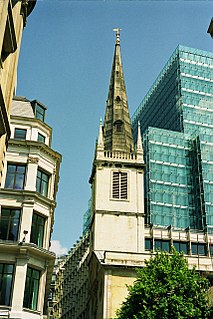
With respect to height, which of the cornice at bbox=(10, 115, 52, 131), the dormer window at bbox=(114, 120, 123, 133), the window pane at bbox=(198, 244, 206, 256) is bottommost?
the window pane at bbox=(198, 244, 206, 256)

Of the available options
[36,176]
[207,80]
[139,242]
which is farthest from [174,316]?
[207,80]

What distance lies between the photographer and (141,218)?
53500mm

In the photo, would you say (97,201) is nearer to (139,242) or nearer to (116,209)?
(116,209)

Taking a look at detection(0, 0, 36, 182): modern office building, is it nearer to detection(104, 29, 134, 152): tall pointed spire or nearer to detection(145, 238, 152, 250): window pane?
detection(104, 29, 134, 152): tall pointed spire

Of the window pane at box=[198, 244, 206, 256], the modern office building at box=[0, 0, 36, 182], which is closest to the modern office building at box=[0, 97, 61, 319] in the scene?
the modern office building at box=[0, 0, 36, 182]

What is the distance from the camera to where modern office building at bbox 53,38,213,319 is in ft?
169

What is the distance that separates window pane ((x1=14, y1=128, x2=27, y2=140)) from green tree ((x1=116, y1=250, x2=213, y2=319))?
14615 millimetres

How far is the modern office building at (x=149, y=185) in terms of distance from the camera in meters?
51.5

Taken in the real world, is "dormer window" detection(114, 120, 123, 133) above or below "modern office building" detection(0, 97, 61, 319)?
above

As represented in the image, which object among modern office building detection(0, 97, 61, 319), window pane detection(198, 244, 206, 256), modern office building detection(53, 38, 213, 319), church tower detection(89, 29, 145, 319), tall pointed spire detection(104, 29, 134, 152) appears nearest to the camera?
modern office building detection(0, 97, 61, 319)

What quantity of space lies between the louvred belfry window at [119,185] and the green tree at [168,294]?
1776 cm

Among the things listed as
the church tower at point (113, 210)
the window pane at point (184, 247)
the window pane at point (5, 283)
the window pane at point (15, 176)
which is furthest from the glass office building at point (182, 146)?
the window pane at point (5, 283)

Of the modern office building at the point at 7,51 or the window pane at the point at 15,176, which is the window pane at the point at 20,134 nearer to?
the window pane at the point at 15,176

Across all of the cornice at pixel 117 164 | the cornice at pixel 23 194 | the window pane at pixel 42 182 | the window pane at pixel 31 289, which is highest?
the cornice at pixel 117 164
